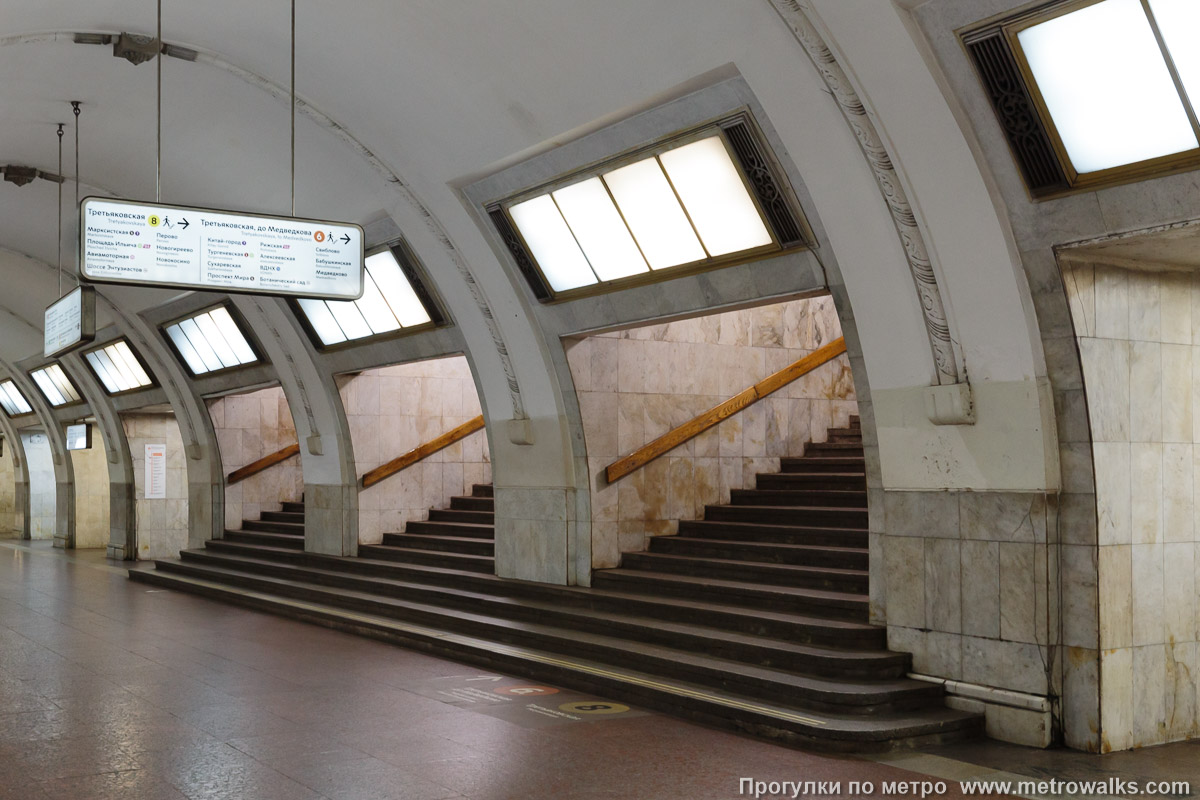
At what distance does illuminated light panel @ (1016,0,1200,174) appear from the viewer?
5.53m

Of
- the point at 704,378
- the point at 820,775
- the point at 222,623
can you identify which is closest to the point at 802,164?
the point at 820,775

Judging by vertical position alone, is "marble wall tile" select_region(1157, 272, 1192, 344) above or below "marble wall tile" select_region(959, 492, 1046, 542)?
above

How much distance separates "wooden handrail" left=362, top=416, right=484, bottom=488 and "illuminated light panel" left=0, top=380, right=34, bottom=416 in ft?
49.8

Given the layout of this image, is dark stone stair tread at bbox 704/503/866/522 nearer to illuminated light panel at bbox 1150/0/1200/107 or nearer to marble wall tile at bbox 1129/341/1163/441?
marble wall tile at bbox 1129/341/1163/441

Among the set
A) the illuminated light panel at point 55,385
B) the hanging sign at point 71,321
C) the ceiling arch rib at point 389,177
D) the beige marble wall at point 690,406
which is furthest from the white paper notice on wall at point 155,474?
the beige marble wall at point 690,406

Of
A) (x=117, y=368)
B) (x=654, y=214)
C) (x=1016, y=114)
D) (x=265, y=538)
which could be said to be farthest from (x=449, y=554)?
(x=117, y=368)

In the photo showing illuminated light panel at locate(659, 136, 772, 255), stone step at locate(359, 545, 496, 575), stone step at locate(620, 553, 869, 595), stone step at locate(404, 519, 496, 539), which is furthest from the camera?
stone step at locate(404, 519, 496, 539)

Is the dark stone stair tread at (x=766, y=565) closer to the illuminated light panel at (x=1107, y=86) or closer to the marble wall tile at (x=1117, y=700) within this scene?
the marble wall tile at (x=1117, y=700)

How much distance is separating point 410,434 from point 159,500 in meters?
8.37

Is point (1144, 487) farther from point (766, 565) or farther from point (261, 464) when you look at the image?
point (261, 464)

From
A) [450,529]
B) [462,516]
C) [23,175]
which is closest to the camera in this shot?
[23,175]

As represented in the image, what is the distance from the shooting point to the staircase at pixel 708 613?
684cm

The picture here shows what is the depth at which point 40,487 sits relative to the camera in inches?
1118

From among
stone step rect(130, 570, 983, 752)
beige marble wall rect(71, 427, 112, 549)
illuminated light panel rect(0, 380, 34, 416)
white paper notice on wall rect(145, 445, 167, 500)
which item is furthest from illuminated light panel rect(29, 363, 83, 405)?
stone step rect(130, 570, 983, 752)
